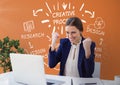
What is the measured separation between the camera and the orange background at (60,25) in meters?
2.63

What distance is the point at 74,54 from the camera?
8.03ft

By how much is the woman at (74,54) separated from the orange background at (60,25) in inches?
13.6

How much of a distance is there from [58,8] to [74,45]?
0.65m

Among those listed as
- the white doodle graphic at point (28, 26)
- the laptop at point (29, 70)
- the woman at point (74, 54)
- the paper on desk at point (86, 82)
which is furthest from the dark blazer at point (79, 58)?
the white doodle graphic at point (28, 26)

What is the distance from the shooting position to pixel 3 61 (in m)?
2.72

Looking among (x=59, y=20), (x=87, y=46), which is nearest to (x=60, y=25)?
(x=59, y=20)

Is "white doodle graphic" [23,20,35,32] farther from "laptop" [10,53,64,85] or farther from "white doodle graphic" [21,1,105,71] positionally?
"laptop" [10,53,64,85]

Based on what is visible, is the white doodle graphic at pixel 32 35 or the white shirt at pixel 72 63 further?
the white doodle graphic at pixel 32 35

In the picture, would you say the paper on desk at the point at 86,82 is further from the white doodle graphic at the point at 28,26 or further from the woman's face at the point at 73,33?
the white doodle graphic at the point at 28,26

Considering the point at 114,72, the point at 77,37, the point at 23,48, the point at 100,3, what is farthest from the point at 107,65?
the point at 23,48

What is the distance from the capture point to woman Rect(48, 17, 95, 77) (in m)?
2.34

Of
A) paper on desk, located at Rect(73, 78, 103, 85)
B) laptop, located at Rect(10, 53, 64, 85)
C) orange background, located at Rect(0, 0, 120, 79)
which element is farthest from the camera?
orange background, located at Rect(0, 0, 120, 79)

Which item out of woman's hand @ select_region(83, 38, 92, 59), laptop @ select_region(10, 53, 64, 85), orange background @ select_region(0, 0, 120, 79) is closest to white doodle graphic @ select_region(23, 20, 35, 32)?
orange background @ select_region(0, 0, 120, 79)

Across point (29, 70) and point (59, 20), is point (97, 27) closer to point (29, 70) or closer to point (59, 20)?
point (59, 20)
